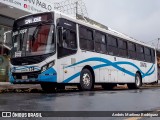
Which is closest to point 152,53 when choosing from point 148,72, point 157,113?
point 148,72

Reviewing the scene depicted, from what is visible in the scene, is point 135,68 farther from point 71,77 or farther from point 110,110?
point 110,110

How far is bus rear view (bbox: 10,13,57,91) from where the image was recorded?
11.4m

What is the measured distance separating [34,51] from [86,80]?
290 centimetres

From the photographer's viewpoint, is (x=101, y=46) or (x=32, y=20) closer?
(x=32, y=20)

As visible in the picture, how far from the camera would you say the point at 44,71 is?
448 inches

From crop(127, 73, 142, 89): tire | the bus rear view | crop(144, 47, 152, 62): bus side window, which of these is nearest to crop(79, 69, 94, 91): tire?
the bus rear view

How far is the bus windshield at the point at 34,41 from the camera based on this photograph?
11.6 meters

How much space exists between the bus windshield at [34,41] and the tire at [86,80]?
2277mm

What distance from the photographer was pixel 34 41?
11727mm

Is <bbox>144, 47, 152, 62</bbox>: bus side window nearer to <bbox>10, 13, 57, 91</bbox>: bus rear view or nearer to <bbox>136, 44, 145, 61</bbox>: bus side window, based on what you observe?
<bbox>136, 44, 145, 61</bbox>: bus side window

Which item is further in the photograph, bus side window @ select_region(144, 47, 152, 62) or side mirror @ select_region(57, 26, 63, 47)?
bus side window @ select_region(144, 47, 152, 62)

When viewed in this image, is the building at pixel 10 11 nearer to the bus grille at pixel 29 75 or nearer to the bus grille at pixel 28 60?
the bus grille at pixel 28 60

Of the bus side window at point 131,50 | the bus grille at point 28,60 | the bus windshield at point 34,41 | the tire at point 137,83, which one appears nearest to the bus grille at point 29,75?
the bus grille at point 28,60

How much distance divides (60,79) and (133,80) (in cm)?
828
